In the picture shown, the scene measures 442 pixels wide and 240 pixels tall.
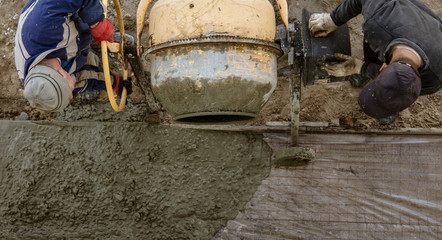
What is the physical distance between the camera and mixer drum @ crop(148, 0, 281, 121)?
190 centimetres

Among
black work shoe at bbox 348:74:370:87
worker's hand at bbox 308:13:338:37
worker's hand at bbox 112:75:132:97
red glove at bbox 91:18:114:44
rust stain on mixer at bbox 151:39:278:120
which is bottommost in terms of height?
black work shoe at bbox 348:74:370:87

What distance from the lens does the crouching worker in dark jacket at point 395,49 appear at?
1.82 meters

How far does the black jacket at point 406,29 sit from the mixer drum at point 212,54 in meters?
0.60

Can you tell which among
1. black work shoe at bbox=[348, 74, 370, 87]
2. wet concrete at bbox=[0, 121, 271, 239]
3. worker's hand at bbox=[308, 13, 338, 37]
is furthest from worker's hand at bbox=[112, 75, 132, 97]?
black work shoe at bbox=[348, 74, 370, 87]

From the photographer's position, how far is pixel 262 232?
2.74m

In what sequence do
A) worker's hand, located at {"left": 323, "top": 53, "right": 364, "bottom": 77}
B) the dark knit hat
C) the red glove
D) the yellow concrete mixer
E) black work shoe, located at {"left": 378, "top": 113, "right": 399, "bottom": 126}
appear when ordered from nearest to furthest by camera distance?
1. the dark knit hat
2. the yellow concrete mixer
3. the red glove
4. worker's hand, located at {"left": 323, "top": 53, "right": 364, "bottom": 77}
5. black work shoe, located at {"left": 378, "top": 113, "right": 399, "bottom": 126}

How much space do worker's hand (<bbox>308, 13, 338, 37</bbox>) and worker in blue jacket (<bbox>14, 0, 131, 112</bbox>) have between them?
127 cm

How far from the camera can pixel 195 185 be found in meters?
2.76

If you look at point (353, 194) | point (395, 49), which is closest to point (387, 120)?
point (353, 194)

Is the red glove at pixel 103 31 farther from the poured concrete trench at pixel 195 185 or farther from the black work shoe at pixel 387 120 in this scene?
the black work shoe at pixel 387 120

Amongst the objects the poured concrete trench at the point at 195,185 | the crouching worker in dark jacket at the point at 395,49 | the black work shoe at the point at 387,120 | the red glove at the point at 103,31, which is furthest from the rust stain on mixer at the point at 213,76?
the black work shoe at the point at 387,120

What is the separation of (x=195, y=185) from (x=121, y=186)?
0.55 metres

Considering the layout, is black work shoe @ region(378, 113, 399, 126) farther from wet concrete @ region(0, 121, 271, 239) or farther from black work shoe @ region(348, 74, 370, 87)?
wet concrete @ region(0, 121, 271, 239)

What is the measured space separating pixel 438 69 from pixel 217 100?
122 cm
